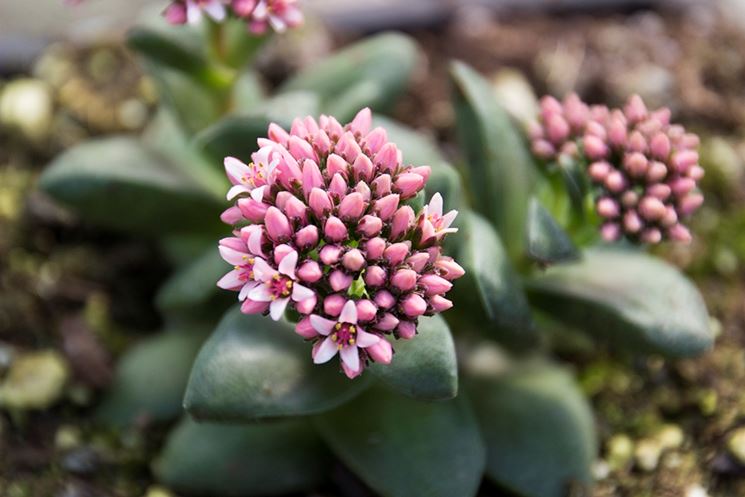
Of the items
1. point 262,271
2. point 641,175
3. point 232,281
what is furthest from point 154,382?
point 641,175

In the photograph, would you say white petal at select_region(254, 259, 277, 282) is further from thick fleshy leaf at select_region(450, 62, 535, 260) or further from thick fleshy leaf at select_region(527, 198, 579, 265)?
thick fleshy leaf at select_region(450, 62, 535, 260)

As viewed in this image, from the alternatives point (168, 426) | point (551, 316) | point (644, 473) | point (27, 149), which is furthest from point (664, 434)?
point (27, 149)

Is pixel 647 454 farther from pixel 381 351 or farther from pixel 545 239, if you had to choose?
pixel 381 351

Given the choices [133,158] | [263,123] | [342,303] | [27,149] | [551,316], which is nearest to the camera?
[342,303]

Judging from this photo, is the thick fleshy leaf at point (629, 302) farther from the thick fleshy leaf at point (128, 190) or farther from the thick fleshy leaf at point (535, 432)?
the thick fleshy leaf at point (128, 190)

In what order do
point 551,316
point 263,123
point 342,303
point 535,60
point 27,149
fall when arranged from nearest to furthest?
1. point 342,303
2. point 263,123
3. point 551,316
4. point 27,149
5. point 535,60

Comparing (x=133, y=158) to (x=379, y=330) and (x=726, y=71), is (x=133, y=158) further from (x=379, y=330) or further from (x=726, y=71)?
(x=726, y=71)

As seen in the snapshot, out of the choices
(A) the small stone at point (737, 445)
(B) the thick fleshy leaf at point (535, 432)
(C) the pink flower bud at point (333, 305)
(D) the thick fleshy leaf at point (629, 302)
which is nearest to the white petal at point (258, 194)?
(C) the pink flower bud at point (333, 305)
